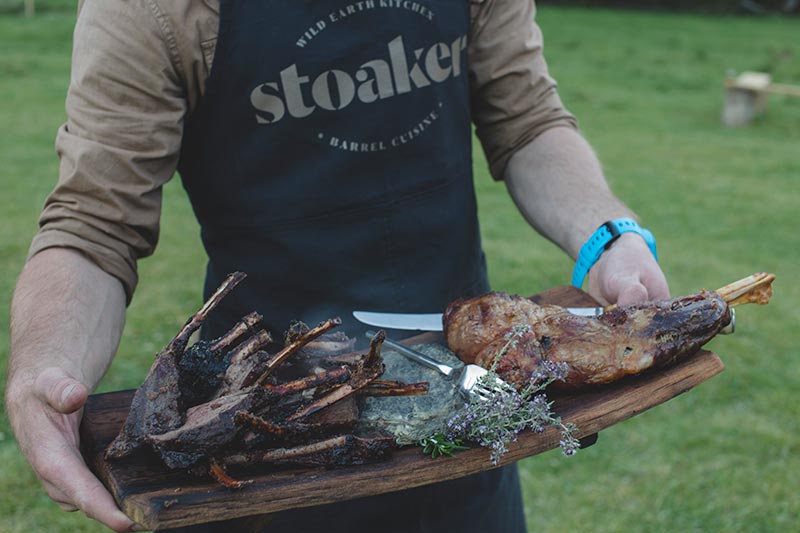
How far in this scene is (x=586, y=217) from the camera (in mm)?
2863

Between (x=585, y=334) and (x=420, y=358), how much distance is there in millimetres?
448

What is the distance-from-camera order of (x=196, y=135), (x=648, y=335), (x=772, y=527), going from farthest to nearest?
(x=772, y=527) → (x=196, y=135) → (x=648, y=335)

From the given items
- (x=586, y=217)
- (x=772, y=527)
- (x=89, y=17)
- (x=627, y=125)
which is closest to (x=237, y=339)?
(x=89, y=17)

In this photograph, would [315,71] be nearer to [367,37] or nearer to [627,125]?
[367,37]

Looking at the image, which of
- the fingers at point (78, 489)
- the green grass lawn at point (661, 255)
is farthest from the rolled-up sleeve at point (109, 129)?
the green grass lawn at point (661, 255)

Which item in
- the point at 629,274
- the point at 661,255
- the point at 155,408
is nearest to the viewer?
the point at 155,408

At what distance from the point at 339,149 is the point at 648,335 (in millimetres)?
1107

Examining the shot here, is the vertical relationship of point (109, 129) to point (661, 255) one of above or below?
above

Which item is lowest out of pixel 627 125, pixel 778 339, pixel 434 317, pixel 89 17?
pixel 627 125

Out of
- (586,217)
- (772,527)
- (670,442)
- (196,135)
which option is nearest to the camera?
(196,135)

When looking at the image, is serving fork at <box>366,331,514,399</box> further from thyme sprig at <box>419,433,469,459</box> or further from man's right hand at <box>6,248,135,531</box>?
man's right hand at <box>6,248,135,531</box>

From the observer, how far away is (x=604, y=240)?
8.84 feet

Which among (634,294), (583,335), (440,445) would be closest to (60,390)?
(440,445)

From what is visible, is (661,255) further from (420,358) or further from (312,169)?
(420,358)
